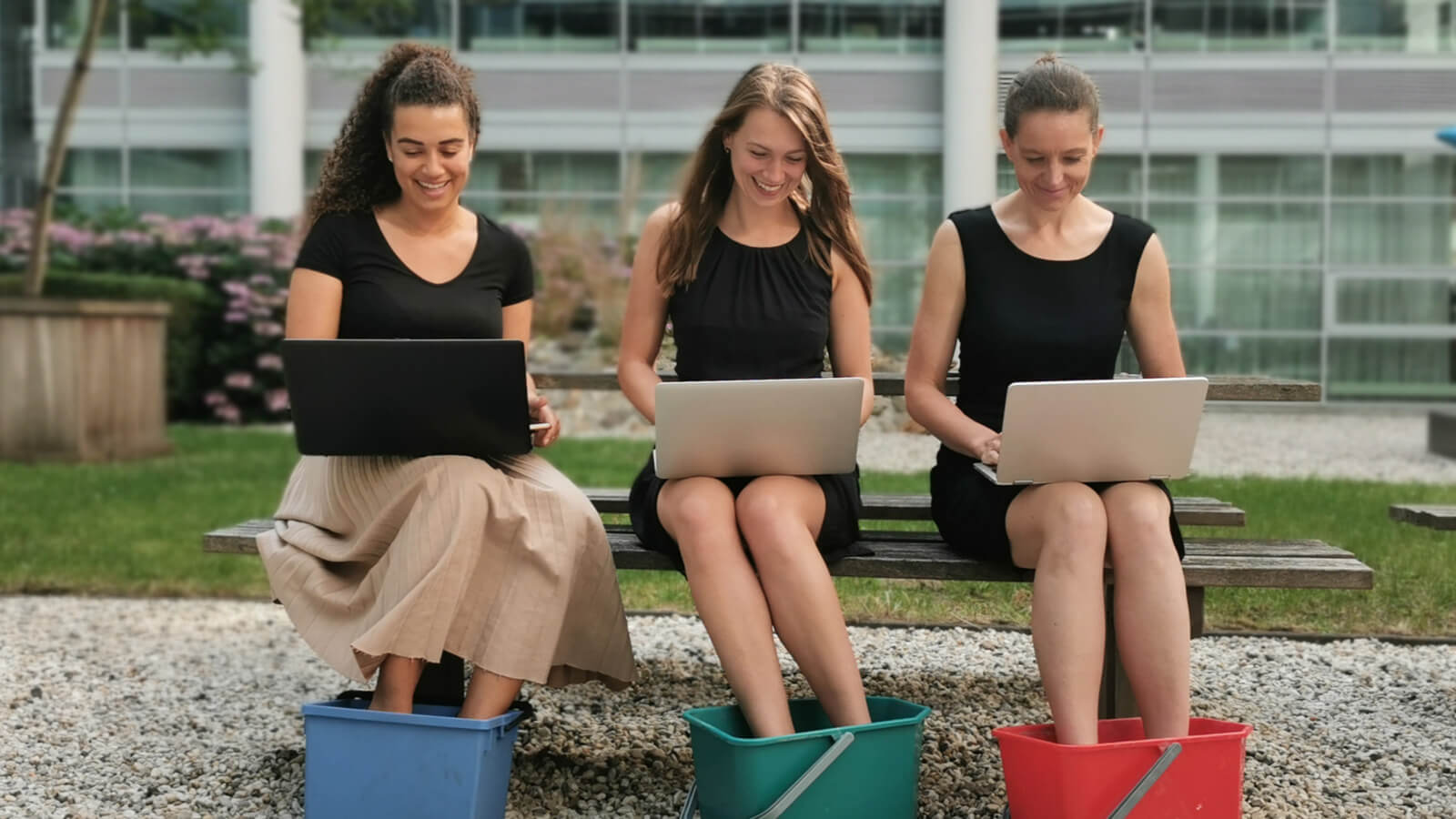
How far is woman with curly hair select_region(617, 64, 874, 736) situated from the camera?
2678 millimetres

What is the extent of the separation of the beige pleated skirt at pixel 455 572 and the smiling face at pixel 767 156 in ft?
2.38

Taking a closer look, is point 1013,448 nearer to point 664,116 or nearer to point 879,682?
point 879,682

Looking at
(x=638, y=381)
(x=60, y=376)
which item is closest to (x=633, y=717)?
(x=638, y=381)

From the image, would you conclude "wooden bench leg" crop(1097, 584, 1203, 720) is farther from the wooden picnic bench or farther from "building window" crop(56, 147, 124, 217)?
"building window" crop(56, 147, 124, 217)

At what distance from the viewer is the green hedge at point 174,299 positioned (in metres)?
11.4

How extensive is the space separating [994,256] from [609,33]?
1322 cm

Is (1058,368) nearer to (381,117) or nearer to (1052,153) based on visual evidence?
(1052,153)

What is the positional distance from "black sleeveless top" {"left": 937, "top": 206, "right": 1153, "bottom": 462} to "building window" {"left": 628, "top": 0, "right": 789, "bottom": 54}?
13.1m

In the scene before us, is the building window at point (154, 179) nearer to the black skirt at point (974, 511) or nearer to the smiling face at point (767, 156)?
the smiling face at point (767, 156)

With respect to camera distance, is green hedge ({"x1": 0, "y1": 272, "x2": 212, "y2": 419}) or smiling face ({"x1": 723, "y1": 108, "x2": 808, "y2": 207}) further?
green hedge ({"x1": 0, "y1": 272, "x2": 212, "y2": 419})

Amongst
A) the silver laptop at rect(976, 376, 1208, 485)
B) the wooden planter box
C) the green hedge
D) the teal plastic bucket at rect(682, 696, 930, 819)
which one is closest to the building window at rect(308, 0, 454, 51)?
the green hedge

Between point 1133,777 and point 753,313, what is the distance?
1189 millimetres

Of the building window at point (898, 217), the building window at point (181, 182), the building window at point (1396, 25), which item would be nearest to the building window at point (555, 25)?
the building window at point (898, 217)

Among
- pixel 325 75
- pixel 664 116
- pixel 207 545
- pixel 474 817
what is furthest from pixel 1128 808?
pixel 325 75
